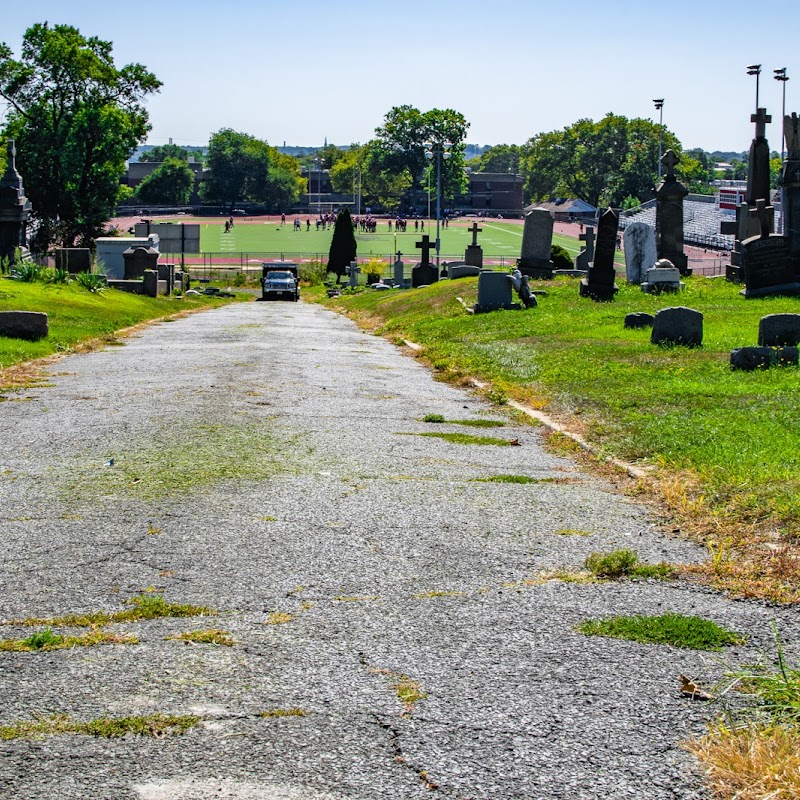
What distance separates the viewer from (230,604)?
592 centimetres

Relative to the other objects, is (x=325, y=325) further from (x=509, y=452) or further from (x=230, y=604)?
(x=230, y=604)

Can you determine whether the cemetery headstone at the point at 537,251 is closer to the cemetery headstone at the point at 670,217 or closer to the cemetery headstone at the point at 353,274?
the cemetery headstone at the point at 670,217

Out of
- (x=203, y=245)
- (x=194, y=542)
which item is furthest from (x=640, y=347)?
(x=203, y=245)

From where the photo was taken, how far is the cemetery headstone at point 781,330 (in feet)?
51.7

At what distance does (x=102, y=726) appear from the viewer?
14.6 ft

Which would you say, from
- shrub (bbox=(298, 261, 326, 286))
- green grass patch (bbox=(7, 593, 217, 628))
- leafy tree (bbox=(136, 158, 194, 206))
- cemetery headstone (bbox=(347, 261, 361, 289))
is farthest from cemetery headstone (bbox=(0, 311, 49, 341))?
leafy tree (bbox=(136, 158, 194, 206))

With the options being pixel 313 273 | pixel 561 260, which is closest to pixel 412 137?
pixel 313 273

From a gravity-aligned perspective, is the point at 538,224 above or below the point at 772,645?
above

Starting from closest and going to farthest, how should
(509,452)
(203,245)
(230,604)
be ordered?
(230,604) < (509,452) < (203,245)

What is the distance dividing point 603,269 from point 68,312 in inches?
466

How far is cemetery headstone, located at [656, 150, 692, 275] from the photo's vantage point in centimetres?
3388

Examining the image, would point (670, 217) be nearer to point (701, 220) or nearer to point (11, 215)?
point (11, 215)

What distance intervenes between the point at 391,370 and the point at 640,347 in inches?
148

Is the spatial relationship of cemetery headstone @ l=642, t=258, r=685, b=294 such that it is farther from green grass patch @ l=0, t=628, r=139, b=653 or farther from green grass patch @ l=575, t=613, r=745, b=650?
green grass patch @ l=0, t=628, r=139, b=653
